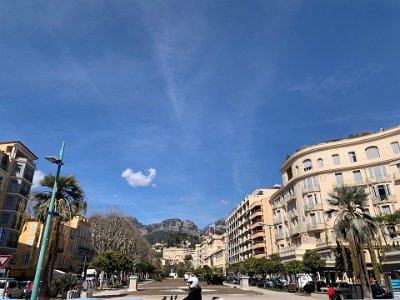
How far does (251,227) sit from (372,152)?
3972cm

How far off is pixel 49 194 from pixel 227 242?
103 meters

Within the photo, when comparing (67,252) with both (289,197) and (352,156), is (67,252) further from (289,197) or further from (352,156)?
(352,156)

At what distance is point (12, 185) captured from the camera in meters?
51.7

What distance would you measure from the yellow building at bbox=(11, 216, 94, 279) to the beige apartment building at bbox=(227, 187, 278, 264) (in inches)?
1619

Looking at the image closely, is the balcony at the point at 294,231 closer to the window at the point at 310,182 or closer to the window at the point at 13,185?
the window at the point at 310,182

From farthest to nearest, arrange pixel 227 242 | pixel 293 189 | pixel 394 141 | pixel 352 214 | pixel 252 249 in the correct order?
pixel 227 242, pixel 252 249, pixel 293 189, pixel 394 141, pixel 352 214

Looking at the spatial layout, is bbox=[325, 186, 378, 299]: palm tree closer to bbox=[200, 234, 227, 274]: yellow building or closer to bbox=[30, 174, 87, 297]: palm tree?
bbox=[30, 174, 87, 297]: palm tree

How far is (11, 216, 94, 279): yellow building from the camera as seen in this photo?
5466 centimetres

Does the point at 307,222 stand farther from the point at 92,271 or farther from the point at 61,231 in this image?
the point at 61,231

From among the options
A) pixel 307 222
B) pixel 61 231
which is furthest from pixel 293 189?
pixel 61 231

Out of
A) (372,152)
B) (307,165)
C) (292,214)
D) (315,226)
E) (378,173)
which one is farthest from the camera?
(292,214)

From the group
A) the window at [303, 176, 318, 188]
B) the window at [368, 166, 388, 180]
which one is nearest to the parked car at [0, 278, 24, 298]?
the window at [303, 176, 318, 188]

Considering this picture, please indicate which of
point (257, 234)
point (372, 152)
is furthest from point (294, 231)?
point (257, 234)

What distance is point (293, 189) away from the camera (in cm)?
5831
